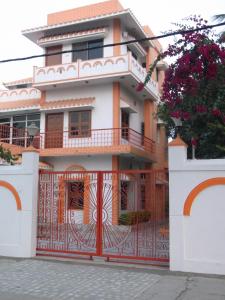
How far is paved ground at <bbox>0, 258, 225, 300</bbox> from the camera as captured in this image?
6273 mm

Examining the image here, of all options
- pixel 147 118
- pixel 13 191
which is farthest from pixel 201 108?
pixel 147 118

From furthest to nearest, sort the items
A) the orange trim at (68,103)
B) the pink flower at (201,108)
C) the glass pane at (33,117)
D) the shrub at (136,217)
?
1. the glass pane at (33,117)
2. the orange trim at (68,103)
3. the pink flower at (201,108)
4. the shrub at (136,217)

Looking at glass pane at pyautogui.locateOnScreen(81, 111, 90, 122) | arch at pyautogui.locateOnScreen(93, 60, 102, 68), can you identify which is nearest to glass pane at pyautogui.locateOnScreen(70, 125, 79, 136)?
glass pane at pyautogui.locateOnScreen(81, 111, 90, 122)

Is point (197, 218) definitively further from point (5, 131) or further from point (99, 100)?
point (5, 131)

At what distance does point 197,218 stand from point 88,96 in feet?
43.3

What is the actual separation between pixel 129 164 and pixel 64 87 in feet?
17.4

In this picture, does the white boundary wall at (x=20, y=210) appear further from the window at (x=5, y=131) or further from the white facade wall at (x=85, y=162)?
the window at (x=5, y=131)

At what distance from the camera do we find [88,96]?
2012 centimetres

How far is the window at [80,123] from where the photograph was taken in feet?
65.4

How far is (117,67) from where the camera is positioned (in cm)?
1878

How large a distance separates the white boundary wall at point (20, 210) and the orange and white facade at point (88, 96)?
8.83 meters

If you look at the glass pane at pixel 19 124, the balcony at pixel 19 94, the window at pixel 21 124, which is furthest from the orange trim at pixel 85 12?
the glass pane at pixel 19 124

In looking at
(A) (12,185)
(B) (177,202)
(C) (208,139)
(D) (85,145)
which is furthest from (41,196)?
(D) (85,145)

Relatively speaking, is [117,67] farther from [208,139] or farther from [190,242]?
[190,242]
